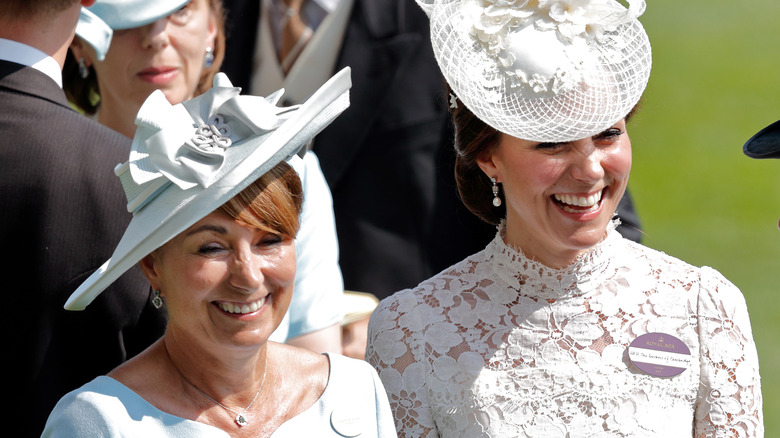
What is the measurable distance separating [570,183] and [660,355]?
22.6 inches

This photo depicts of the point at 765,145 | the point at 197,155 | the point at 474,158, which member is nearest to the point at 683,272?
the point at 765,145

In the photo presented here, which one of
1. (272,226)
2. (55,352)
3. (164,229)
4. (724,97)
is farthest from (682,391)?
(724,97)

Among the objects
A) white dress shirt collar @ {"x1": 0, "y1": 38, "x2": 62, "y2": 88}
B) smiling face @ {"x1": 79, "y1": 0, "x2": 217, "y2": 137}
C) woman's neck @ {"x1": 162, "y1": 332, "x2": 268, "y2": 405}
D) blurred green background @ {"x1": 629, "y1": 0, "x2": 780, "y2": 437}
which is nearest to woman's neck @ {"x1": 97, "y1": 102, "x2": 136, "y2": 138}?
smiling face @ {"x1": 79, "y1": 0, "x2": 217, "y2": 137}

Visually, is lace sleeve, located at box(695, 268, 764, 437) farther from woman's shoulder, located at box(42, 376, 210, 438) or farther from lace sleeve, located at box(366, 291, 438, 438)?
woman's shoulder, located at box(42, 376, 210, 438)

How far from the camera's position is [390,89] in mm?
5531

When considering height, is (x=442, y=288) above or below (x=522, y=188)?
below

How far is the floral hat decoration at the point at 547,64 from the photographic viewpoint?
3.44 m

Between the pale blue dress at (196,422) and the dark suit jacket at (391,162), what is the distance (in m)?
2.18

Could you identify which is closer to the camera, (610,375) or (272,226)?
(272,226)

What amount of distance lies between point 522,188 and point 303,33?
7.84 feet

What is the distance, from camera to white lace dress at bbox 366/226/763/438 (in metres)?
3.56

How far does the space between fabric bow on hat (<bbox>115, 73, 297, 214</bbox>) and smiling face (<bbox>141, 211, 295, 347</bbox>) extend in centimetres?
13

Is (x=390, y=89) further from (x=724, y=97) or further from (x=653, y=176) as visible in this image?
(x=724, y=97)

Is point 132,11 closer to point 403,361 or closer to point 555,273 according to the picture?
point 403,361
